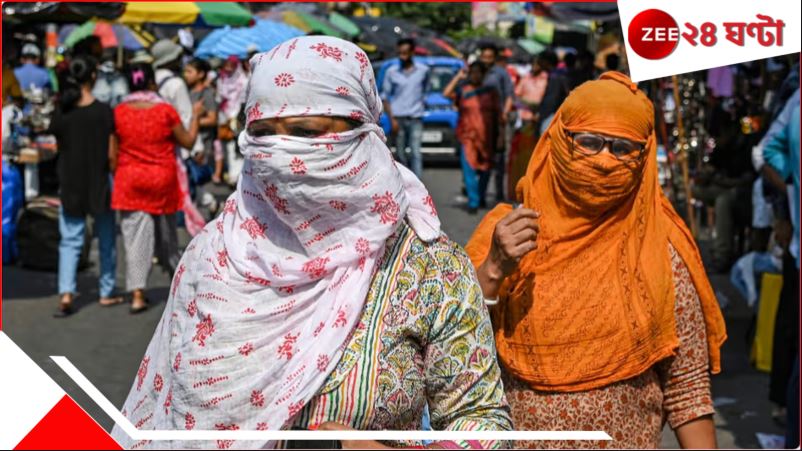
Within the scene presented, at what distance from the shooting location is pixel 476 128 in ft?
47.6

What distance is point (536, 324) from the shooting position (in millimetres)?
3324

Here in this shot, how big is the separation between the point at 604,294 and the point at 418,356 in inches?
38.0

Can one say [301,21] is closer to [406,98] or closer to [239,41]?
[239,41]

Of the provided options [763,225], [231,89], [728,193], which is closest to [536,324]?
[763,225]

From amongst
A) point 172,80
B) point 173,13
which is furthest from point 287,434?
point 173,13

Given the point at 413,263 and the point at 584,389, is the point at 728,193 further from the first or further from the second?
the point at 413,263

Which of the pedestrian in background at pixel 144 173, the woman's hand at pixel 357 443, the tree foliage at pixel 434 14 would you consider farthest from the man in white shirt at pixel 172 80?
the tree foliage at pixel 434 14

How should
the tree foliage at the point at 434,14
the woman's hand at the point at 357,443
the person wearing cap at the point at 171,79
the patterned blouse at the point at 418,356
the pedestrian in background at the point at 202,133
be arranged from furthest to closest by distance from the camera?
the tree foliage at the point at 434,14
the pedestrian in background at the point at 202,133
the person wearing cap at the point at 171,79
the patterned blouse at the point at 418,356
the woman's hand at the point at 357,443

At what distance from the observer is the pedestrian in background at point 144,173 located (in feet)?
28.9

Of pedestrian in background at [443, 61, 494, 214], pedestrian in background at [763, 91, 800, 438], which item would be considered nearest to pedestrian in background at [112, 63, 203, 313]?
pedestrian in background at [763, 91, 800, 438]

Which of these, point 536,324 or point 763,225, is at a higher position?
point 536,324

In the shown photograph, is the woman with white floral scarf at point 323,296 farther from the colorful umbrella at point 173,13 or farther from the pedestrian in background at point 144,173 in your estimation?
the colorful umbrella at point 173,13

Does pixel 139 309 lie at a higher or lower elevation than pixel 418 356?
lower

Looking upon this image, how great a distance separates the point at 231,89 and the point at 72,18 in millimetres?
5121
